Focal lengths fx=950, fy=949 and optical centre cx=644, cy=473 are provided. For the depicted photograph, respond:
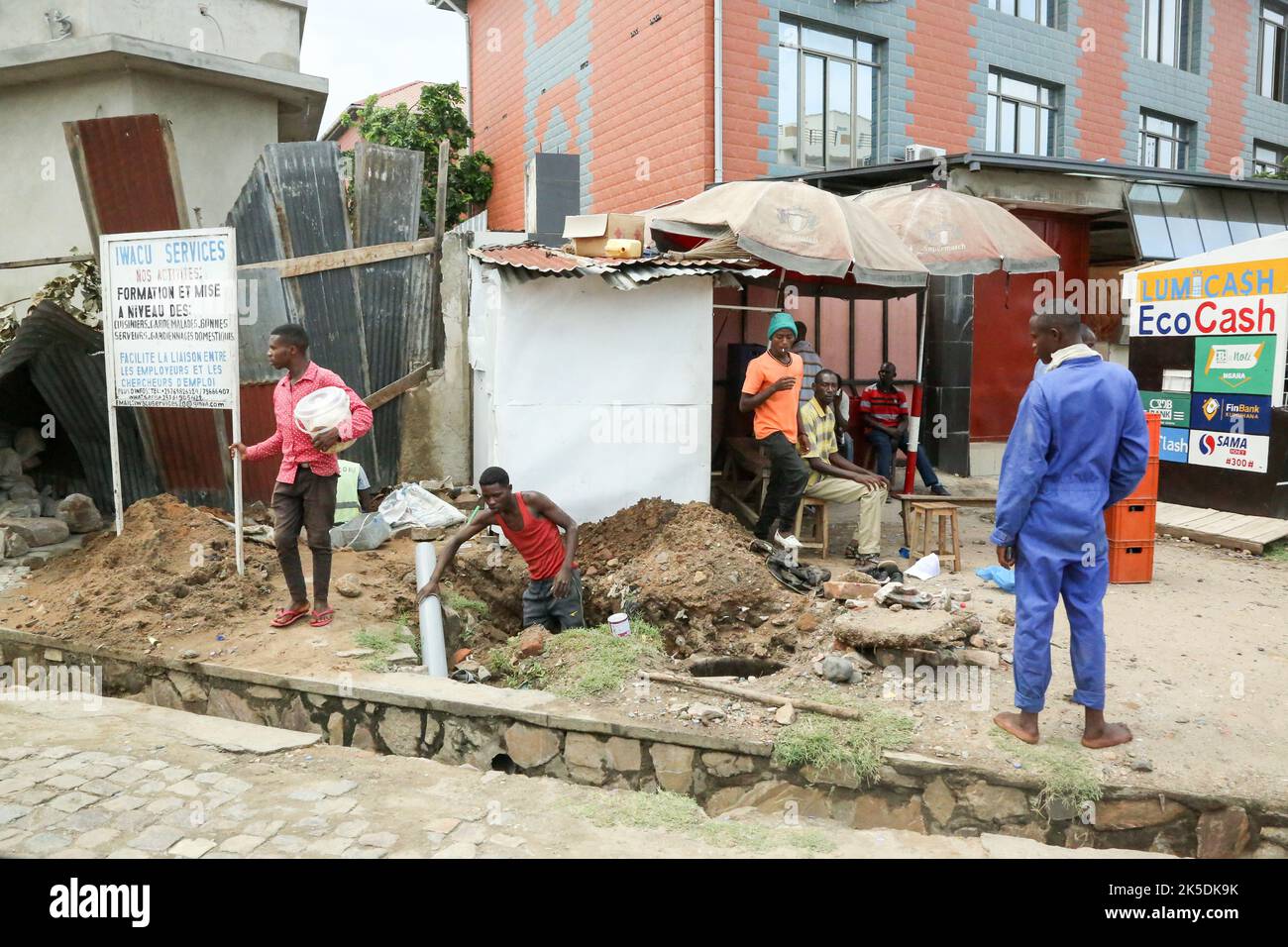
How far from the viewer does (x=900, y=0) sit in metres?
14.0

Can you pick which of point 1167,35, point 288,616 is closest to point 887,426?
point 288,616

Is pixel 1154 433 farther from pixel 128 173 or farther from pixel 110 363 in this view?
Answer: pixel 128 173

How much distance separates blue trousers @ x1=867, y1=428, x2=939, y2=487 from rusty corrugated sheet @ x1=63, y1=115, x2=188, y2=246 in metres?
7.18

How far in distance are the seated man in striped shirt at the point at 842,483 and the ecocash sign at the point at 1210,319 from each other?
4.36m

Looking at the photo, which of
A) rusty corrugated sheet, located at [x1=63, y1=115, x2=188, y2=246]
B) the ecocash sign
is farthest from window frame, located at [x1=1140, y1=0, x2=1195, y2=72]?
rusty corrugated sheet, located at [x1=63, y1=115, x2=188, y2=246]

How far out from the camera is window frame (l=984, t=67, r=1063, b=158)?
602 inches

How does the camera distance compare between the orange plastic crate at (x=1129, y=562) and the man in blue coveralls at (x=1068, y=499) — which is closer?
the man in blue coveralls at (x=1068, y=499)

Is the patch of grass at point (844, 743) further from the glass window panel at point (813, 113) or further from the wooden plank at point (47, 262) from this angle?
the glass window panel at point (813, 113)

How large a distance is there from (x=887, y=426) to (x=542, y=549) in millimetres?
5260

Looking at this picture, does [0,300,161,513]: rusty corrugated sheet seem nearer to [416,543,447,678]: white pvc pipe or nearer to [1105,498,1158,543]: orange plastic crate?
[416,543,447,678]: white pvc pipe

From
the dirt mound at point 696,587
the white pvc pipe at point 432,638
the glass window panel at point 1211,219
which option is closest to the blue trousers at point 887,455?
the dirt mound at point 696,587

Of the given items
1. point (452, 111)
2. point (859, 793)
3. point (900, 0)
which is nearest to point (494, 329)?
point (859, 793)

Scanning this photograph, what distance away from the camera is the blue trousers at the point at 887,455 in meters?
10.6

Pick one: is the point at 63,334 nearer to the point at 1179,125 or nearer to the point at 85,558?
the point at 85,558
